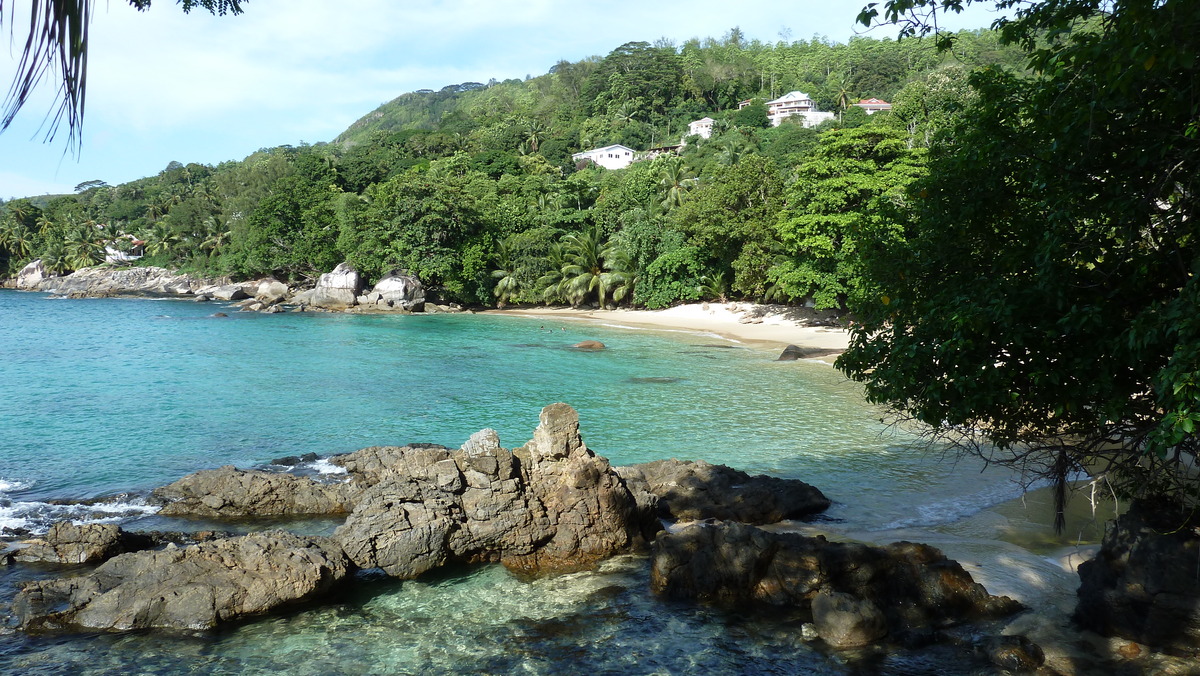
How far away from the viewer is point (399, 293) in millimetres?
50938

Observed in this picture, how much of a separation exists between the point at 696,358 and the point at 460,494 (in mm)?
19964

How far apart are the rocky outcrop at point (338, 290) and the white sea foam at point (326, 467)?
40.0 metres

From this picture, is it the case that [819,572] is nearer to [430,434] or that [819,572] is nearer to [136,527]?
[136,527]

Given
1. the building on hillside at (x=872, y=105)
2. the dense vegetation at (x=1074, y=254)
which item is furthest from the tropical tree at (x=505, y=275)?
the building on hillside at (x=872, y=105)

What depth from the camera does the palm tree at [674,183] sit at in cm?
4678

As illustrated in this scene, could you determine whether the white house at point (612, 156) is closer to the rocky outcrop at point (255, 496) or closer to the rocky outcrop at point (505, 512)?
the rocky outcrop at point (255, 496)

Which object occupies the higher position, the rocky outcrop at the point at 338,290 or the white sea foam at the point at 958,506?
the rocky outcrop at the point at 338,290

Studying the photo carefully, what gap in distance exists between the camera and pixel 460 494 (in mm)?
10602

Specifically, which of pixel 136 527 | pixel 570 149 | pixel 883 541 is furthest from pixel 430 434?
pixel 570 149

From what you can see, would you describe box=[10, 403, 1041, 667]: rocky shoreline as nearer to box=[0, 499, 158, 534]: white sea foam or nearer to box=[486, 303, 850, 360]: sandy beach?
box=[0, 499, 158, 534]: white sea foam

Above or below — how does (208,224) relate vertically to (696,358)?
above

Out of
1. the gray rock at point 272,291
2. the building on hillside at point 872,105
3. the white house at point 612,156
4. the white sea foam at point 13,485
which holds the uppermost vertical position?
the building on hillside at point 872,105

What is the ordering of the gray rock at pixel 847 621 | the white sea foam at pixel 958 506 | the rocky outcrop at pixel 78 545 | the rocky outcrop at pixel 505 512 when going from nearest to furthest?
the gray rock at pixel 847 621 < the rocky outcrop at pixel 505 512 < the rocky outcrop at pixel 78 545 < the white sea foam at pixel 958 506

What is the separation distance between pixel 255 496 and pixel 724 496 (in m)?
7.40
